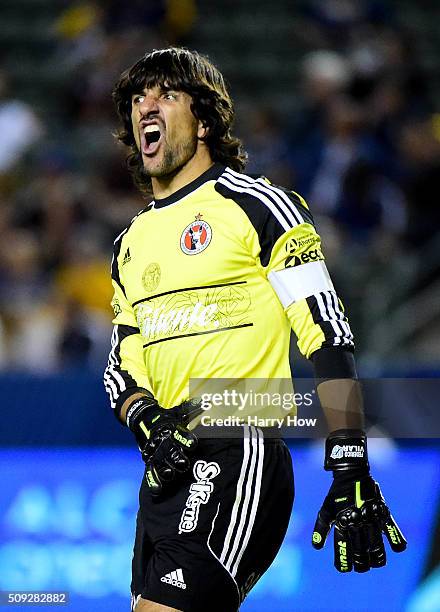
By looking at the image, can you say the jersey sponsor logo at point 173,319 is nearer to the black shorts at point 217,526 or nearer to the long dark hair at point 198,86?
the black shorts at point 217,526

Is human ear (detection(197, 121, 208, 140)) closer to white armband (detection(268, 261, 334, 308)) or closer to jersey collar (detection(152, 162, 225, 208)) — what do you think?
jersey collar (detection(152, 162, 225, 208))

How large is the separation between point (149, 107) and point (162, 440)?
1.18 metres

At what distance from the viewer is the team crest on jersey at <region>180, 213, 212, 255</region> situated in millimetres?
3877

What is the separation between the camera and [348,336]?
3.71 m

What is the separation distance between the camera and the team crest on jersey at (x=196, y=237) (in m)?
3.88

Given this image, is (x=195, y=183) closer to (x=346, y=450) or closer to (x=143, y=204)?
(x=346, y=450)

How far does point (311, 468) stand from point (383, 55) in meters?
5.44

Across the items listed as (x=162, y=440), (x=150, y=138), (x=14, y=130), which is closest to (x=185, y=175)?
(x=150, y=138)

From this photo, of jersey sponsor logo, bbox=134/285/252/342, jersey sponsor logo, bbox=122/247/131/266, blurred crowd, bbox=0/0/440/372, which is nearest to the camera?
jersey sponsor logo, bbox=134/285/252/342

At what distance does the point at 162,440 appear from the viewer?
12.3ft

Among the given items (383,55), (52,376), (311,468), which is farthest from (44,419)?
(383,55)

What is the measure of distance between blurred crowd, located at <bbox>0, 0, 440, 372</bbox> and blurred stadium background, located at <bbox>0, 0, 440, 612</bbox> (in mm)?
20

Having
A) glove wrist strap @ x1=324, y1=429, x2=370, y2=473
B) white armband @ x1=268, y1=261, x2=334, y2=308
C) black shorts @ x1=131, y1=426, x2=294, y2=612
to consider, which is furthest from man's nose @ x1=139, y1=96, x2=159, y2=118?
glove wrist strap @ x1=324, y1=429, x2=370, y2=473

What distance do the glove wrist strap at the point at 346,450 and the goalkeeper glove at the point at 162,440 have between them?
1.45 ft
